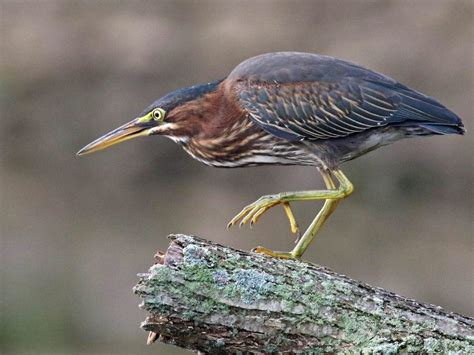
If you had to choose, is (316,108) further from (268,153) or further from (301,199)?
(301,199)

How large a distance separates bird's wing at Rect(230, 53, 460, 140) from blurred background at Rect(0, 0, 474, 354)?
12.1 ft

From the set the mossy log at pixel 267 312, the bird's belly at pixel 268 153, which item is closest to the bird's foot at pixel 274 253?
the bird's belly at pixel 268 153

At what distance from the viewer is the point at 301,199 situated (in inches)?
→ 191

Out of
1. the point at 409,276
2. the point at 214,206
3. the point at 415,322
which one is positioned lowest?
the point at 415,322

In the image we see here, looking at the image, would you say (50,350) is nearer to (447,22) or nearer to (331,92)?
(331,92)

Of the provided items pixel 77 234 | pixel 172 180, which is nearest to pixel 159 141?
pixel 172 180

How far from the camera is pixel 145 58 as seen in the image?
13875 millimetres

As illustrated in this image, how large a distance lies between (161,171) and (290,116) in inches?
308

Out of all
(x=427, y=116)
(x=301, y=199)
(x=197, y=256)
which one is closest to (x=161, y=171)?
(x=427, y=116)

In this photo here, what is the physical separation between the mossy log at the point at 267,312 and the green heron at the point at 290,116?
1.25 metres

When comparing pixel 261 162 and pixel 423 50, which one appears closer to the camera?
pixel 261 162

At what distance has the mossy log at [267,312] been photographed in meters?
3.73

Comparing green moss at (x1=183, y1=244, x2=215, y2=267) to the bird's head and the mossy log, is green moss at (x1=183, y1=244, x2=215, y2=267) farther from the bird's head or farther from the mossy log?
the bird's head

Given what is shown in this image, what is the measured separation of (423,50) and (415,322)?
9188mm
